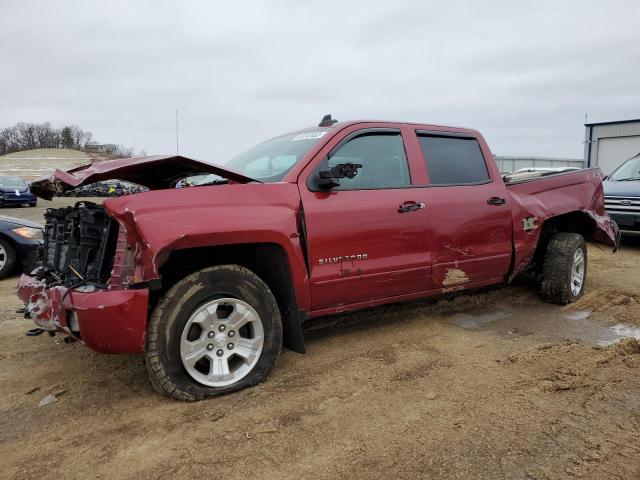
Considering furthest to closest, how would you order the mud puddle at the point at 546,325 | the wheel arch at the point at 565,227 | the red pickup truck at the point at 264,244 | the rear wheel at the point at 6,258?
1. the rear wheel at the point at 6,258
2. the wheel arch at the point at 565,227
3. the mud puddle at the point at 546,325
4. the red pickup truck at the point at 264,244

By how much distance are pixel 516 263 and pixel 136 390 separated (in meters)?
3.49

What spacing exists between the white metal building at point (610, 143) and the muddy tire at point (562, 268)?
23607mm

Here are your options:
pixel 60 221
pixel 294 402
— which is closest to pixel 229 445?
pixel 294 402

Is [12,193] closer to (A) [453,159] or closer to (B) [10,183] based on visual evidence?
(B) [10,183]

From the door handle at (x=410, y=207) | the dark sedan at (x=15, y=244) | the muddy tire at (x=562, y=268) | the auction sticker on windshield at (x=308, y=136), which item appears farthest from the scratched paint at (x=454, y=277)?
the dark sedan at (x=15, y=244)

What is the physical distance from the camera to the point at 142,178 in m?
3.76

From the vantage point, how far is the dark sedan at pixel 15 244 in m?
6.58

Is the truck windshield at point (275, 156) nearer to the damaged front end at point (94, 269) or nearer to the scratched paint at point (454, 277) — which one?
the damaged front end at point (94, 269)

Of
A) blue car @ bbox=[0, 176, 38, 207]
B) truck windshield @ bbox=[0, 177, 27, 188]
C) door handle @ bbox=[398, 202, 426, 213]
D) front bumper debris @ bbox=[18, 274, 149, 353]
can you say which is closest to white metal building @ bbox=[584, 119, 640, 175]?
door handle @ bbox=[398, 202, 426, 213]

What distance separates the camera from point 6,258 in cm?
660

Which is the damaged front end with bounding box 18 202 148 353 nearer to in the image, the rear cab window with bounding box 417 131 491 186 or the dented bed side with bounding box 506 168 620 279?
the rear cab window with bounding box 417 131 491 186

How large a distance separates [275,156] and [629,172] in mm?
8673

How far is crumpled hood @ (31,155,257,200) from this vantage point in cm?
297

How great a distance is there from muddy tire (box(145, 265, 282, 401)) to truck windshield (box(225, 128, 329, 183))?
88 centimetres
